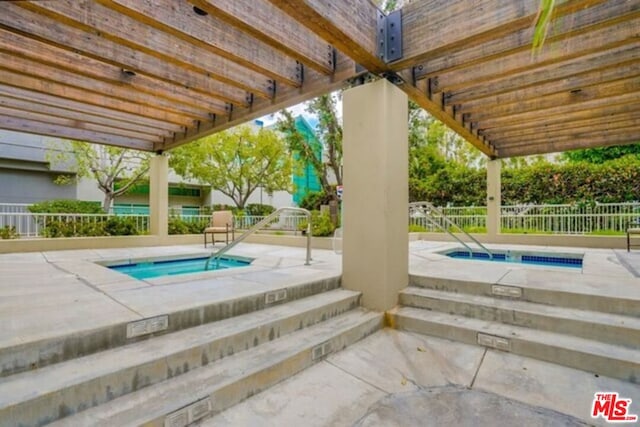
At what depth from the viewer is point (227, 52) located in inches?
136

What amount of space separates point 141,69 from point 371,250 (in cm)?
353

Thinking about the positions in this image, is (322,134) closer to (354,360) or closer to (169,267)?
A: (169,267)

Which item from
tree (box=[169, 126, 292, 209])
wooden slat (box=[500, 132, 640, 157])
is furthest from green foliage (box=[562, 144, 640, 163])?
tree (box=[169, 126, 292, 209])

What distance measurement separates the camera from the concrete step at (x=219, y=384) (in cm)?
177

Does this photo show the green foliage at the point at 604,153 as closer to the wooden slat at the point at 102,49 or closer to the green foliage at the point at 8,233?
the wooden slat at the point at 102,49

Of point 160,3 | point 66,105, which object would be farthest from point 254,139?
point 160,3

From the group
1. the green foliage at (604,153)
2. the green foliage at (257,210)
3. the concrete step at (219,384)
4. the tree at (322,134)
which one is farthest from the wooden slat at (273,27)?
the green foliage at (604,153)

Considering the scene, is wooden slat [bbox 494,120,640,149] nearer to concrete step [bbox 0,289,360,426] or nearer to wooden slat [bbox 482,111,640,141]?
wooden slat [bbox 482,111,640,141]

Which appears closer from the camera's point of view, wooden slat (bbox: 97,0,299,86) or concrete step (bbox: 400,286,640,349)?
concrete step (bbox: 400,286,640,349)

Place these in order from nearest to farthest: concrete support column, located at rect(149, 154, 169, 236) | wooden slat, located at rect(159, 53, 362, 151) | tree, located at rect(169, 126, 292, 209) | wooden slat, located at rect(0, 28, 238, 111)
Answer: wooden slat, located at rect(0, 28, 238, 111) < wooden slat, located at rect(159, 53, 362, 151) < concrete support column, located at rect(149, 154, 169, 236) < tree, located at rect(169, 126, 292, 209)

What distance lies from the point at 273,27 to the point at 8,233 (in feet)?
26.0

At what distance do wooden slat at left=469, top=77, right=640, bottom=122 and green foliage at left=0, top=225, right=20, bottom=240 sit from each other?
9.99 meters

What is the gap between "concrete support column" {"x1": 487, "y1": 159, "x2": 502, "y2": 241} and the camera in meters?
8.77

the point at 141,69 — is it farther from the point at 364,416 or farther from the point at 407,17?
the point at 364,416
